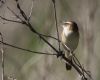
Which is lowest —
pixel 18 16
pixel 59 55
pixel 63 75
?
pixel 63 75

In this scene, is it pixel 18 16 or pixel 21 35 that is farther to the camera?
pixel 21 35

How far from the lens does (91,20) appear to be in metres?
5.29

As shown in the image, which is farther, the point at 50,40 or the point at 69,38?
the point at 50,40

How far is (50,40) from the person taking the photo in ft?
20.0

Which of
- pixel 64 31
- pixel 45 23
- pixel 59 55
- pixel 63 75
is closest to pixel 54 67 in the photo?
pixel 63 75

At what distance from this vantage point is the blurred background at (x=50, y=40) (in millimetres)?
5641

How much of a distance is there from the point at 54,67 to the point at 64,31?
1774 mm

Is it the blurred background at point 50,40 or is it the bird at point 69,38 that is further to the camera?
the blurred background at point 50,40

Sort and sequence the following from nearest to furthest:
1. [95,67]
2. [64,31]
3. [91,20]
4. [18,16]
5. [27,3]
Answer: [18,16]
[91,20]
[64,31]
[95,67]
[27,3]

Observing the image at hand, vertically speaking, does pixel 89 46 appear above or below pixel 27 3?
below

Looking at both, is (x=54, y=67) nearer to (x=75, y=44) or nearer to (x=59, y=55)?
(x=75, y=44)

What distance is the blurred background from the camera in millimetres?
5641

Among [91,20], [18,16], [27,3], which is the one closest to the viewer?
[18,16]

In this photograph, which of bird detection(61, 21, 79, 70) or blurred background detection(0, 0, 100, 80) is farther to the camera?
blurred background detection(0, 0, 100, 80)
